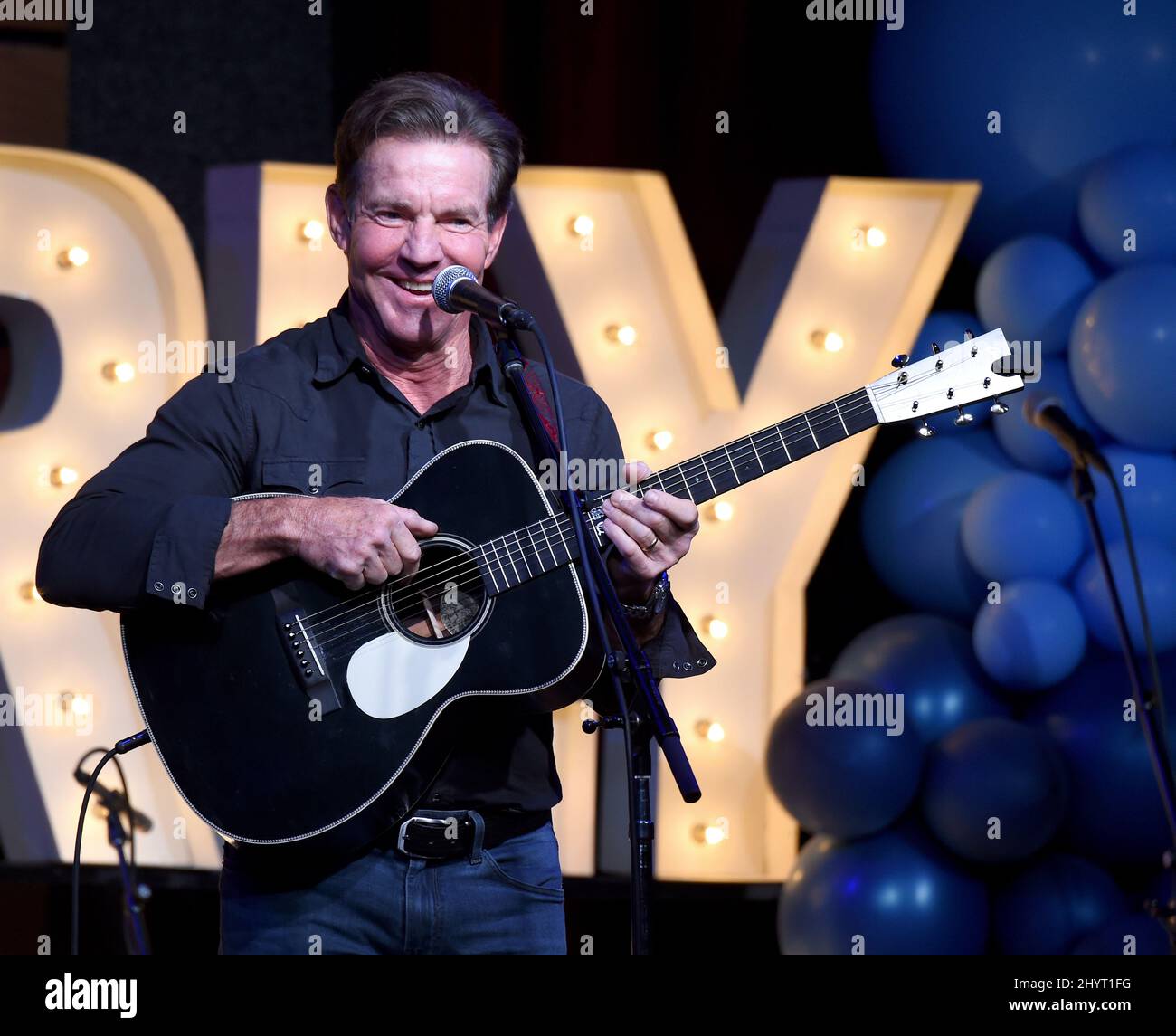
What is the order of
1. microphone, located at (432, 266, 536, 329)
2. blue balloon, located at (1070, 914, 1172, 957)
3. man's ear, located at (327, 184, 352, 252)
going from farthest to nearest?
blue balloon, located at (1070, 914, 1172, 957)
man's ear, located at (327, 184, 352, 252)
microphone, located at (432, 266, 536, 329)

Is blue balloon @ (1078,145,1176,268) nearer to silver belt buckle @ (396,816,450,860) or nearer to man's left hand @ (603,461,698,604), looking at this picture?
man's left hand @ (603,461,698,604)

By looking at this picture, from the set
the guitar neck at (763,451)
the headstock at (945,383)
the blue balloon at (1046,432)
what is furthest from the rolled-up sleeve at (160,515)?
the blue balloon at (1046,432)

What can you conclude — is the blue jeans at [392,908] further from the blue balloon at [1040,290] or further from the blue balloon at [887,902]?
the blue balloon at [1040,290]

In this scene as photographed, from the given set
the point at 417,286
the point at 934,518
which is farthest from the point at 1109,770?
the point at 417,286

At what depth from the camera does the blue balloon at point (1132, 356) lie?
367cm

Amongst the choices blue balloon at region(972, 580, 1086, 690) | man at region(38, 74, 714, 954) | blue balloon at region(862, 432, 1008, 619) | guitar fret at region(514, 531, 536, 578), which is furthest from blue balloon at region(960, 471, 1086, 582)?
guitar fret at region(514, 531, 536, 578)

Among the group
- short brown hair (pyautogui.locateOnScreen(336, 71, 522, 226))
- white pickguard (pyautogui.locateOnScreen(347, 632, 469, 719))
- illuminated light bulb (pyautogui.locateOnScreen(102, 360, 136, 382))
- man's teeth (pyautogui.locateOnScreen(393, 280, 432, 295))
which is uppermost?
illuminated light bulb (pyautogui.locateOnScreen(102, 360, 136, 382))

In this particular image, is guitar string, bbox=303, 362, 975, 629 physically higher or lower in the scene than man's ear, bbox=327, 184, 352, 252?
lower

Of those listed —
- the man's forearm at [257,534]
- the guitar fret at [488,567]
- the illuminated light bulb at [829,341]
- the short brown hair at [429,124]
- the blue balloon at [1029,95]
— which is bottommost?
the guitar fret at [488,567]

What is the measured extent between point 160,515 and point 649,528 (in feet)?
2.43

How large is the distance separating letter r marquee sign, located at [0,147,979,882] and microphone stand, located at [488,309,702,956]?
1976 millimetres

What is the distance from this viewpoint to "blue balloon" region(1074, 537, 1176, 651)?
364cm

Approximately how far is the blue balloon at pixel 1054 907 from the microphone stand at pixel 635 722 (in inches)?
85.1
